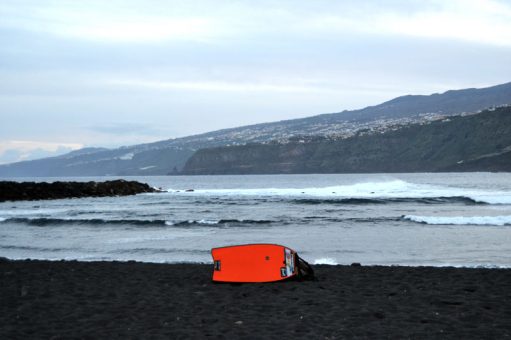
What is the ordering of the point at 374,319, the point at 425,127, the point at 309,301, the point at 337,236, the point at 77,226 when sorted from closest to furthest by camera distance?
the point at 374,319 < the point at 309,301 < the point at 337,236 < the point at 77,226 < the point at 425,127

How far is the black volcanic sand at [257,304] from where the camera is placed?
704 cm

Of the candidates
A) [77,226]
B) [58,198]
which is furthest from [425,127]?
[77,226]

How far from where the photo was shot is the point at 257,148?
164625mm

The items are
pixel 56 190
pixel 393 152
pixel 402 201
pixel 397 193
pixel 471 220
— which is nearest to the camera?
pixel 471 220

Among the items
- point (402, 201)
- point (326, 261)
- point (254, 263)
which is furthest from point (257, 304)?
point (402, 201)

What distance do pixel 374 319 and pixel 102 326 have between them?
11.2ft

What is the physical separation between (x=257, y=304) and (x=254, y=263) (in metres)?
1.98

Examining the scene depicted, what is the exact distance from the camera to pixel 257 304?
8672mm

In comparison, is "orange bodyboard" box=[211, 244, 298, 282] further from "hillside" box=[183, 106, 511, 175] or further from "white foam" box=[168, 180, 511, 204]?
"hillside" box=[183, 106, 511, 175]

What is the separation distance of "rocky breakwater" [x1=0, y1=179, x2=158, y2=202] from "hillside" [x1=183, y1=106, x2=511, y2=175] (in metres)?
85.5

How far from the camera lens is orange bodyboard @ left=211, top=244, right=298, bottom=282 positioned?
34.4ft

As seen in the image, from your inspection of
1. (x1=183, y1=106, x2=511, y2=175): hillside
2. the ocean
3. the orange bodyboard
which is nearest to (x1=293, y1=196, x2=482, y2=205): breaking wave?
the ocean

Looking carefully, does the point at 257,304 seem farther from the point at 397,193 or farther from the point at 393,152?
the point at 393,152

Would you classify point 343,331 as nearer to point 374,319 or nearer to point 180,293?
point 374,319
